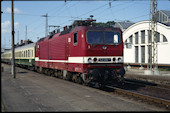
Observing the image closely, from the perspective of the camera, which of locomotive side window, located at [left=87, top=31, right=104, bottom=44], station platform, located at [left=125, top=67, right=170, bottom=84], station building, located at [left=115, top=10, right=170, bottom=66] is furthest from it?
station building, located at [left=115, top=10, right=170, bottom=66]

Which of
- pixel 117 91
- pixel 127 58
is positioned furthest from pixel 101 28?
pixel 127 58

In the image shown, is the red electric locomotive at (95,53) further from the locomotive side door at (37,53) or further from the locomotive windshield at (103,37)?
the locomotive side door at (37,53)

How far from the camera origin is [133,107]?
27.8 feet

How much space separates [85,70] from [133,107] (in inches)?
184

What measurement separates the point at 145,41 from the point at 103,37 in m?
29.4

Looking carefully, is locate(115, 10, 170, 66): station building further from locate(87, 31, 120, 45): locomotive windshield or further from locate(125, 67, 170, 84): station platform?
locate(87, 31, 120, 45): locomotive windshield

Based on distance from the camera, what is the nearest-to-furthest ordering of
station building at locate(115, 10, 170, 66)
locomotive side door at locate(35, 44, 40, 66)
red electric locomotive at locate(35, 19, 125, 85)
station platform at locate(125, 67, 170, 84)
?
red electric locomotive at locate(35, 19, 125, 85) < station platform at locate(125, 67, 170, 84) < locomotive side door at locate(35, 44, 40, 66) < station building at locate(115, 10, 170, 66)

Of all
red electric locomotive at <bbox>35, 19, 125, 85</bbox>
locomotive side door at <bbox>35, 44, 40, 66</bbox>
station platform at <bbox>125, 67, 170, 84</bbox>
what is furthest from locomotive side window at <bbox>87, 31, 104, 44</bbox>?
locomotive side door at <bbox>35, 44, 40, 66</bbox>

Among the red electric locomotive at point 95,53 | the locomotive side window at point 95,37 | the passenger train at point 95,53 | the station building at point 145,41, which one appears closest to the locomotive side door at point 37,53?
the passenger train at point 95,53

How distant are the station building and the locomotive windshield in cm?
2033

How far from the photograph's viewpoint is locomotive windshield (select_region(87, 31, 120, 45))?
1295 cm

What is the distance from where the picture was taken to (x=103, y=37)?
523 inches

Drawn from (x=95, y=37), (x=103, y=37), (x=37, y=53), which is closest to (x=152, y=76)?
(x=103, y=37)

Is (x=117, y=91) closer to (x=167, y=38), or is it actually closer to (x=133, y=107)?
(x=133, y=107)
